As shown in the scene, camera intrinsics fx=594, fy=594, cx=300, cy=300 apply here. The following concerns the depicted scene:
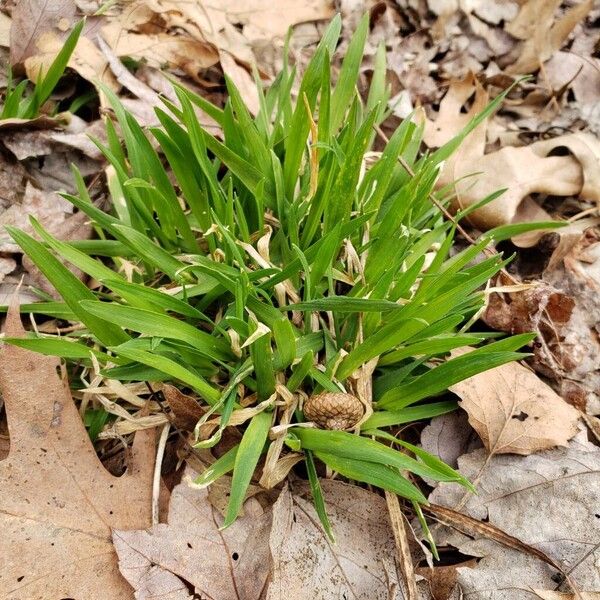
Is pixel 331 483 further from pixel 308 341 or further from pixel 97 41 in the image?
pixel 97 41

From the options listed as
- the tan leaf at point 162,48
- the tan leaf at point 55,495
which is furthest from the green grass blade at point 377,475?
the tan leaf at point 162,48

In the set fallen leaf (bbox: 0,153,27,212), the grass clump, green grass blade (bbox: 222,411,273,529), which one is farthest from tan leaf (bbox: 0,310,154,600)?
fallen leaf (bbox: 0,153,27,212)

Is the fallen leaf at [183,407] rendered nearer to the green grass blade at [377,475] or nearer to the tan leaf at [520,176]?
the green grass blade at [377,475]

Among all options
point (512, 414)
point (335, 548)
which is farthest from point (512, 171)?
point (335, 548)

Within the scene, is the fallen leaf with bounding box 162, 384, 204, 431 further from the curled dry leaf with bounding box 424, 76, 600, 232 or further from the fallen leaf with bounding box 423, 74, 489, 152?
the fallen leaf with bounding box 423, 74, 489, 152

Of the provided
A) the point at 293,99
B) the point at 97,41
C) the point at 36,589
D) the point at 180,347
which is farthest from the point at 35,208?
the point at 36,589

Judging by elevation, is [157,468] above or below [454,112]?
below

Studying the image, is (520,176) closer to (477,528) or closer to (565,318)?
(565,318)
